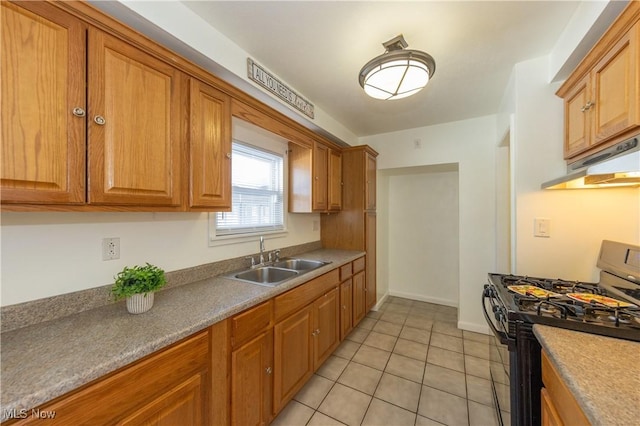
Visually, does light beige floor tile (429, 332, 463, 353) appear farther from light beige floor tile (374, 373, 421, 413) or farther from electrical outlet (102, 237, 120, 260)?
electrical outlet (102, 237, 120, 260)

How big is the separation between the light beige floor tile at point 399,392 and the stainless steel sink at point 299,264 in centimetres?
111

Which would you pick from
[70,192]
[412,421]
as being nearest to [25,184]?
[70,192]

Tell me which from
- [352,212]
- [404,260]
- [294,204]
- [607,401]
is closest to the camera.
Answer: [607,401]

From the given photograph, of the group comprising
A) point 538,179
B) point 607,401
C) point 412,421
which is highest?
point 538,179

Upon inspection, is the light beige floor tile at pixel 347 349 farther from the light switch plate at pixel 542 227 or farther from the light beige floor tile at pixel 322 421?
the light switch plate at pixel 542 227

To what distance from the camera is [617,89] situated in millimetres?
1153

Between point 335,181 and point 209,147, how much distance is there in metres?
1.77

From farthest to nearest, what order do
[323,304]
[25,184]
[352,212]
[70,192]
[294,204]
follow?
[352,212] → [294,204] → [323,304] → [70,192] → [25,184]

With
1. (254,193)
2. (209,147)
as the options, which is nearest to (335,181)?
(254,193)

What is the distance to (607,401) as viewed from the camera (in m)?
0.63

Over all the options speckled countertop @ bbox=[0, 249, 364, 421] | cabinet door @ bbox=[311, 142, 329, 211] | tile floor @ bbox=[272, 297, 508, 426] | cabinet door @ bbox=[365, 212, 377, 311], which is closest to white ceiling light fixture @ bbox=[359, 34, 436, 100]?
cabinet door @ bbox=[311, 142, 329, 211]

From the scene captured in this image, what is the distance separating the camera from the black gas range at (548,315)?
40.7 inches

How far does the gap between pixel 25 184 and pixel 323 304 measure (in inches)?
73.0

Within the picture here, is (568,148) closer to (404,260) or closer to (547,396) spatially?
(547,396)
